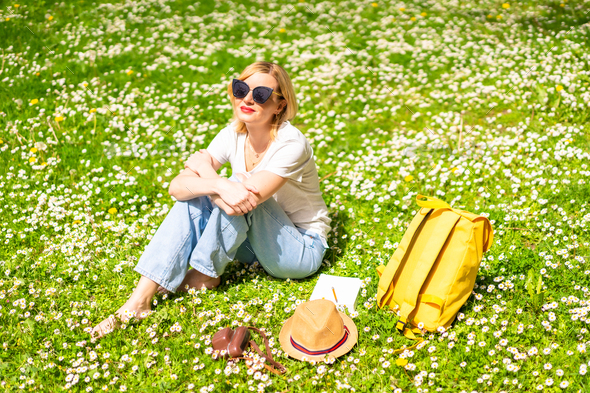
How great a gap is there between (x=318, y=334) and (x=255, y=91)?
175 centimetres

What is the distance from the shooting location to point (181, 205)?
3752 millimetres

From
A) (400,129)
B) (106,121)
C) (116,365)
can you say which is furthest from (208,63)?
(116,365)

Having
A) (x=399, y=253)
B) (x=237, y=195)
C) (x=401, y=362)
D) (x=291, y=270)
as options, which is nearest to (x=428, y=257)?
(x=399, y=253)

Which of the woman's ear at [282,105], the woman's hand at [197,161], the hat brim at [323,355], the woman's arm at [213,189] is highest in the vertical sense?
the woman's ear at [282,105]

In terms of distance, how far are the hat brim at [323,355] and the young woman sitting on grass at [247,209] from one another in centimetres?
57

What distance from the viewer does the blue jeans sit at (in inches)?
145

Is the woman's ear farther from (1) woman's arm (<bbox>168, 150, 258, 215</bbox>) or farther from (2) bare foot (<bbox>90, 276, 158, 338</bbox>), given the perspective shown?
(2) bare foot (<bbox>90, 276, 158, 338</bbox>)

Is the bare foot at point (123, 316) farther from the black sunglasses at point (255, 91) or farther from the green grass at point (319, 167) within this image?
the black sunglasses at point (255, 91)

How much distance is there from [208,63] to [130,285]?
17.3 ft

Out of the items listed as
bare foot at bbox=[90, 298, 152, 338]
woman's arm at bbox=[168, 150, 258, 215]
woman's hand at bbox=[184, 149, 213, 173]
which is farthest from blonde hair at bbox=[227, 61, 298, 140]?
bare foot at bbox=[90, 298, 152, 338]

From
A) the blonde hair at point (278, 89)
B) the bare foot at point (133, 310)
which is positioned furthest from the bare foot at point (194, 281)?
the blonde hair at point (278, 89)

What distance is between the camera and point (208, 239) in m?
3.68

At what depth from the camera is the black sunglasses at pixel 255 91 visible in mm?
3783

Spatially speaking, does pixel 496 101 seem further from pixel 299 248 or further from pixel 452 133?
pixel 299 248
